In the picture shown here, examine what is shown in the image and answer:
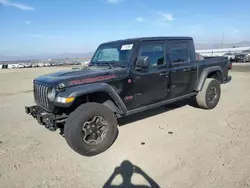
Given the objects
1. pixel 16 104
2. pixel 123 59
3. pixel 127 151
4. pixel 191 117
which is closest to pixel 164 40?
pixel 123 59

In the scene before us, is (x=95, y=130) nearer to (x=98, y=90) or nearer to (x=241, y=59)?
(x=98, y=90)

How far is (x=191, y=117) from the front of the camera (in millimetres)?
5375

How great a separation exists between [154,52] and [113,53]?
91 centimetres

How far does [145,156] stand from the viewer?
351 centimetres

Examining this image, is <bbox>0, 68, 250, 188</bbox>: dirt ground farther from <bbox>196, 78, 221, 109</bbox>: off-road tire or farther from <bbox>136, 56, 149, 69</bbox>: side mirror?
<bbox>136, 56, 149, 69</bbox>: side mirror

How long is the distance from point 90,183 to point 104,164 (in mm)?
499

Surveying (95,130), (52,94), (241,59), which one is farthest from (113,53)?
(241,59)

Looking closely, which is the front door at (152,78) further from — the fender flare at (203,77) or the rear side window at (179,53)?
the fender flare at (203,77)

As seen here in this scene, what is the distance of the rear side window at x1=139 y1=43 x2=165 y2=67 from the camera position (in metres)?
4.54

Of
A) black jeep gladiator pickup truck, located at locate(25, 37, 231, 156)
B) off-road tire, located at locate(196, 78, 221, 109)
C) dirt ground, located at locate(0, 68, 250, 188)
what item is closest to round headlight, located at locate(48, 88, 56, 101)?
black jeep gladiator pickup truck, located at locate(25, 37, 231, 156)

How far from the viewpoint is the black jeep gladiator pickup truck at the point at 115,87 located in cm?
353

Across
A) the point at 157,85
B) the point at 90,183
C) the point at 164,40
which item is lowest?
the point at 90,183

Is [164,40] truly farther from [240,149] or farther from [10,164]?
[10,164]

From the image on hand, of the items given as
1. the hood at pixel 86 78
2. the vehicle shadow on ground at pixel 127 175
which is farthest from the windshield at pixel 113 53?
the vehicle shadow on ground at pixel 127 175
